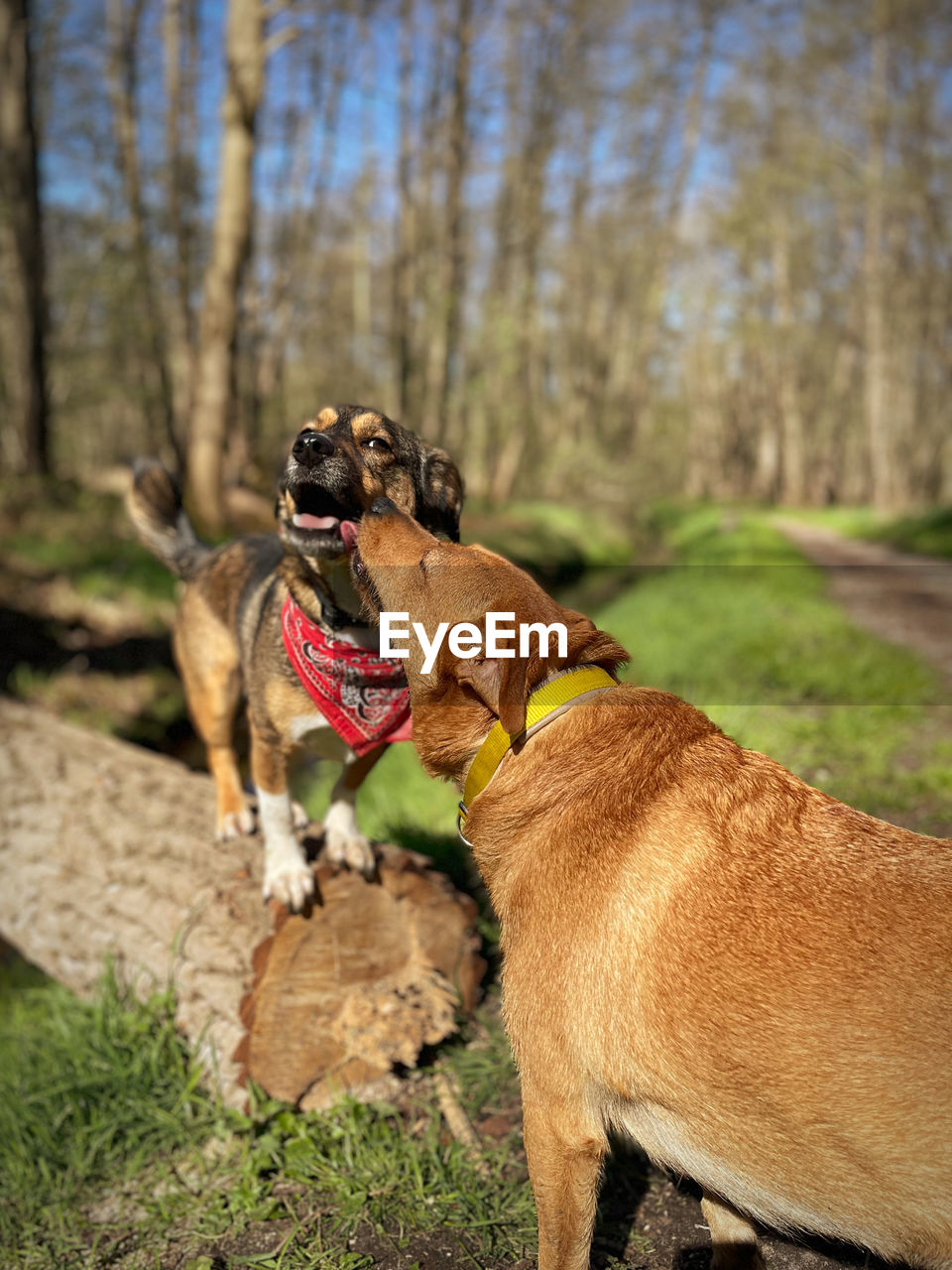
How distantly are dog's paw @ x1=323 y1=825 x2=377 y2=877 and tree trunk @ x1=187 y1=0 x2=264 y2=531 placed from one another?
365 inches

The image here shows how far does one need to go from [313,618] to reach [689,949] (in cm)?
210

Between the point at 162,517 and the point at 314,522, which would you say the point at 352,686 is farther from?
the point at 162,517

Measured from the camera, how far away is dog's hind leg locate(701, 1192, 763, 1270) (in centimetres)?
266

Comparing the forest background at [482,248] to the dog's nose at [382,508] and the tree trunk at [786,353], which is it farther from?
the dog's nose at [382,508]

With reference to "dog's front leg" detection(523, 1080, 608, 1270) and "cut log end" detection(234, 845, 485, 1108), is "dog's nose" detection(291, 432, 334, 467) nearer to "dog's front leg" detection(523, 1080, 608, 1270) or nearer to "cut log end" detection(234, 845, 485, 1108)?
"cut log end" detection(234, 845, 485, 1108)

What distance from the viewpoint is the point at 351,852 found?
12.6ft

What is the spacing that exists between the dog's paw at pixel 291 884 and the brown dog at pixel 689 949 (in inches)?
52.9

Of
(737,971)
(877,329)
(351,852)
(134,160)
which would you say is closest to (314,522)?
(351,852)

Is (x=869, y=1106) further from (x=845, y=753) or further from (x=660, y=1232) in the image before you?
(x=845, y=753)

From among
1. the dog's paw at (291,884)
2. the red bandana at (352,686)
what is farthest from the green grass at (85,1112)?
the red bandana at (352,686)

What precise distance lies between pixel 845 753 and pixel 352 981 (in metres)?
3.64

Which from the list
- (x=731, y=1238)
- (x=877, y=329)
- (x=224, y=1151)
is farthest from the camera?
(x=877, y=329)

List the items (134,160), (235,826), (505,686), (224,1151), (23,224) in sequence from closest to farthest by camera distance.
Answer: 1. (505,686)
2. (224,1151)
3. (235,826)
4. (23,224)
5. (134,160)

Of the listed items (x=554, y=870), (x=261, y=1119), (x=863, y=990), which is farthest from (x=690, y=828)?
(x=261, y=1119)
